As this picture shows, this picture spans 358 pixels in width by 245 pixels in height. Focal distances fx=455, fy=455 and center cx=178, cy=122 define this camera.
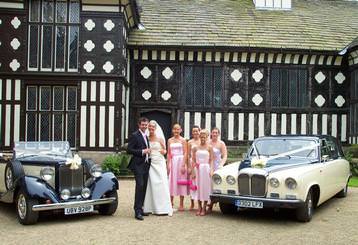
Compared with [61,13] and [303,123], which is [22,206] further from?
[303,123]

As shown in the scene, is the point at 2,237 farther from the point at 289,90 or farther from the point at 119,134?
the point at 289,90

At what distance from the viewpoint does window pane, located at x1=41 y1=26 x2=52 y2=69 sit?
1454 cm

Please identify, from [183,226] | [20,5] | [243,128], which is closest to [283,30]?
[243,128]

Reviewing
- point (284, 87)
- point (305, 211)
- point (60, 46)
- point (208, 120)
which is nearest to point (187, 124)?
point (208, 120)

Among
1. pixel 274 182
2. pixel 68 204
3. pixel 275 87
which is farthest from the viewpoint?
pixel 275 87

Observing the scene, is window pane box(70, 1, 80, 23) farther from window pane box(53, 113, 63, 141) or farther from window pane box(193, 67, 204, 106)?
window pane box(193, 67, 204, 106)

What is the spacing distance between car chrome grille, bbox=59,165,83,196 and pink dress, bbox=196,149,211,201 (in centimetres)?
212

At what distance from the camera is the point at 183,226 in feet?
23.8

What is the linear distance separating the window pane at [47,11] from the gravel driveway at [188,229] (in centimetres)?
Answer: 768

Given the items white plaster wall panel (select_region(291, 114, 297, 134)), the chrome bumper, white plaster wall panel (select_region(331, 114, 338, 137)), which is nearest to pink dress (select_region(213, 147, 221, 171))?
the chrome bumper

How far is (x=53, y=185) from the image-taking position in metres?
7.71

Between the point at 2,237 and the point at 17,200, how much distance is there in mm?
1221

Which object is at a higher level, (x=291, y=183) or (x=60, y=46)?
(x=60, y=46)

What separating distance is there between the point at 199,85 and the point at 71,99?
17.0ft
